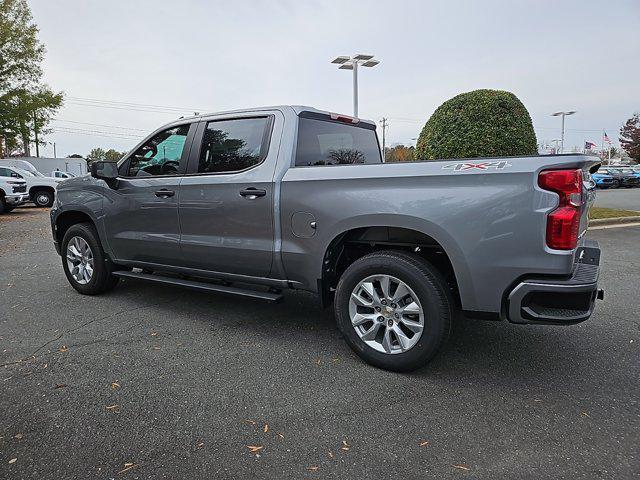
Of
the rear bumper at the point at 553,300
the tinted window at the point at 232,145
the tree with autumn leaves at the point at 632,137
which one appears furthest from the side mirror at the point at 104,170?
the tree with autumn leaves at the point at 632,137

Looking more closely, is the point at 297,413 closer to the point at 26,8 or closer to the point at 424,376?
the point at 424,376

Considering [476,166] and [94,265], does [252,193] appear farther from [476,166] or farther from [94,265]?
[94,265]

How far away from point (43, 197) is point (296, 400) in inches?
772

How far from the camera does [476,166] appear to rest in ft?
9.16

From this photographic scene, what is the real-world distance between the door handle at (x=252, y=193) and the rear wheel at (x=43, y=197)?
59.9 ft

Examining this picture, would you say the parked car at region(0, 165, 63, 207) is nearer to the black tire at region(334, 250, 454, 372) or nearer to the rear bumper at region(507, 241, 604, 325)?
the black tire at region(334, 250, 454, 372)

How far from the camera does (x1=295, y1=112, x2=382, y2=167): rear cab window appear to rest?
3.81 meters

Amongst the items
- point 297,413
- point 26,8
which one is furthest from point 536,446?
point 26,8

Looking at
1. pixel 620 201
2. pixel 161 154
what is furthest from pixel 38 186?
pixel 620 201

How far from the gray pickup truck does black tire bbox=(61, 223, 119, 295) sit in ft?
0.08

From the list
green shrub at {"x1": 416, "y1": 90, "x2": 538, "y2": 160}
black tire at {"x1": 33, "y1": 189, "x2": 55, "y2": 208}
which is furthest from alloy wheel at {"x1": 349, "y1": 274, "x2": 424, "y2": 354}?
black tire at {"x1": 33, "y1": 189, "x2": 55, "y2": 208}

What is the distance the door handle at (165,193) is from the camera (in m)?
4.22

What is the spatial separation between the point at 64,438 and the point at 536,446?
251 cm

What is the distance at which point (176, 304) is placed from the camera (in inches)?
191
